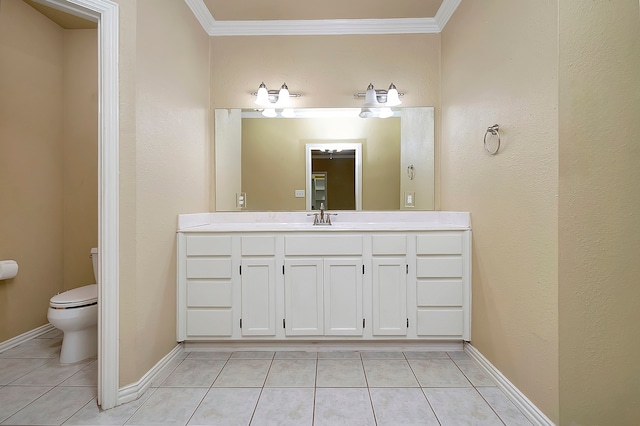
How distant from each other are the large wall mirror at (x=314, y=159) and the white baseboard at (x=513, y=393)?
1.20m

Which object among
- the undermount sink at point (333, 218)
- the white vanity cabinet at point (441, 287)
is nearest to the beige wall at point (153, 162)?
the undermount sink at point (333, 218)

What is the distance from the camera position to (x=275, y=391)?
1.63 m

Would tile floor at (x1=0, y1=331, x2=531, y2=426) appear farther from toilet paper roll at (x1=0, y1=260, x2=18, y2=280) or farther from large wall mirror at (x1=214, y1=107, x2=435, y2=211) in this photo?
large wall mirror at (x1=214, y1=107, x2=435, y2=211)

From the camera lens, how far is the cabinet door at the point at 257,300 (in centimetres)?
200

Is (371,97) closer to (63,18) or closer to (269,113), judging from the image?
(269,113)

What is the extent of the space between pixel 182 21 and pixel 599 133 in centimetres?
246

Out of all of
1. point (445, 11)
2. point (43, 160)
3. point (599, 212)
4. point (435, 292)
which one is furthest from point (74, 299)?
point (445, 11)

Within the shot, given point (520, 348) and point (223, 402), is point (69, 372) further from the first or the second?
point (520, 348)

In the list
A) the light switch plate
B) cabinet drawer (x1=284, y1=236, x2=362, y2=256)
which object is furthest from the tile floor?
the light switch plate

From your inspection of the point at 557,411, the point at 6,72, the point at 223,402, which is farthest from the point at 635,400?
the point at 6,72

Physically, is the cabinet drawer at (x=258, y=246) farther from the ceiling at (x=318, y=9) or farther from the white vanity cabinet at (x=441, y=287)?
the ceiling at (x=318, y=9)

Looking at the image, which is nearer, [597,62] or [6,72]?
[597,62]

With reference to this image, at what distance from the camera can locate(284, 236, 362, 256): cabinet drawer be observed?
6.59 ft

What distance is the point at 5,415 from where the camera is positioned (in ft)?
4.68
